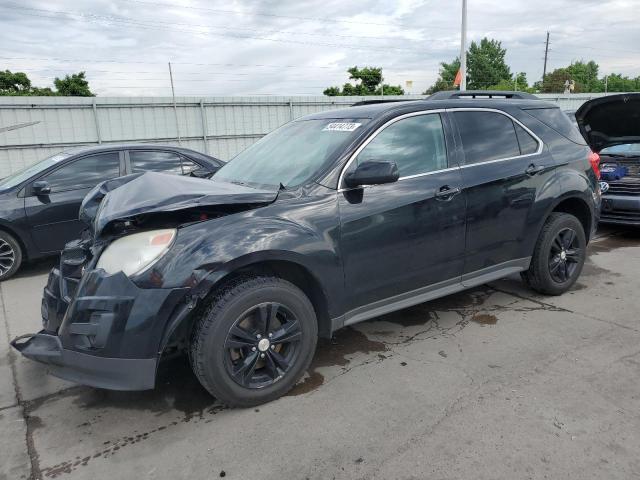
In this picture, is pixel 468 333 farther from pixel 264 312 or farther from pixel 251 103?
pixel 251 103

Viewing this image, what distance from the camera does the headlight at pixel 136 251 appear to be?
2.51m

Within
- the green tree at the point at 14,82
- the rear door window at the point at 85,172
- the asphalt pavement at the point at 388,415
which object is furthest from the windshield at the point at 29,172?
the green tree at the point at 14,82

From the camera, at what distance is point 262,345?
2.79m

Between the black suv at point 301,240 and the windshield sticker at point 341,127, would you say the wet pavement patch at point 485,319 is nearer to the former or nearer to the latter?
the black suv at point 301,240

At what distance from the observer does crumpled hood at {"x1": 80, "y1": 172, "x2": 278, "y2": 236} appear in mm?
2576

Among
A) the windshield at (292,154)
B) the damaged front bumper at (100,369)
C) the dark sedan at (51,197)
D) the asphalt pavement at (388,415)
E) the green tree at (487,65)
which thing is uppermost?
the green tree at (487,65)

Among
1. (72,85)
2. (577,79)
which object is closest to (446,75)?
(577,79)

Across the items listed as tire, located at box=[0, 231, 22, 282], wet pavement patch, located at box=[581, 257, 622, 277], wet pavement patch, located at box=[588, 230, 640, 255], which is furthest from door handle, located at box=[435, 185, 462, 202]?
tire, located at box=[0, 231, 22, 282]

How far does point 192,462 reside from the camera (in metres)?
2.42

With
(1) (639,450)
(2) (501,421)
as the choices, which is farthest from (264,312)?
(1) (639,450)

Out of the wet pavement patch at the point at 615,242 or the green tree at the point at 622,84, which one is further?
the green tree at the point at 622,84

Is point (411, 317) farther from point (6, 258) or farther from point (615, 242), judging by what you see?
point (6, 258)

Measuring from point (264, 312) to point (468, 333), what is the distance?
1.84m

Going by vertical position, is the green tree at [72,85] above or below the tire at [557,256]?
above
